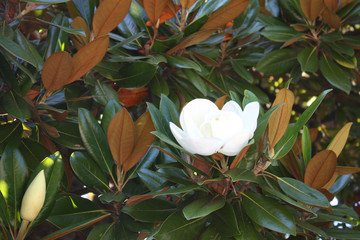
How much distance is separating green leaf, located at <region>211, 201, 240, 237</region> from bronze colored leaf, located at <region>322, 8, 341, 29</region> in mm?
966

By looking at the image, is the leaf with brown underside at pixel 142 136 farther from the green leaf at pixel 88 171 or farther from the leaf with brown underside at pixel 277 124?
the leaf with brown underside at pixel 277 124

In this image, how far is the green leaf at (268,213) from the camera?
95cm

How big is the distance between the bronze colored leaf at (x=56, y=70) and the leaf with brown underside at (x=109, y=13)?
168 millimetres

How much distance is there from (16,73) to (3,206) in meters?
0.43

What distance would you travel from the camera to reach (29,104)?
1.18m

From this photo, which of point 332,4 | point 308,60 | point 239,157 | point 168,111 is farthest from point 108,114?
point 332,4

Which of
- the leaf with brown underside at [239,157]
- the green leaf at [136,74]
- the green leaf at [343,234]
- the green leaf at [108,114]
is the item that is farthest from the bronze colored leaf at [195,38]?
the green leaf at [343,234]

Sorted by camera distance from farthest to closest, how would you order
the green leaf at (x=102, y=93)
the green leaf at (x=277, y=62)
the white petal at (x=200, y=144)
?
the green leaf at (x=277, y=62) < the green leaf at (x=102, y=93) < the white petal at (x=200, y=144)

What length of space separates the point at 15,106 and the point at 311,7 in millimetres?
1085

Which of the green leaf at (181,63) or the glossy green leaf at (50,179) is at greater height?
the green leaf at (181,63)

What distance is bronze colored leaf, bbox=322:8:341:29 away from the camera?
66.3 inches

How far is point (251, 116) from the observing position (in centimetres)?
93

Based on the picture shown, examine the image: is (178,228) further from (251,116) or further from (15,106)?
(15,106)

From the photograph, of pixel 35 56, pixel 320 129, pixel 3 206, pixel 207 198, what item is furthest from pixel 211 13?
pixel 320 129
